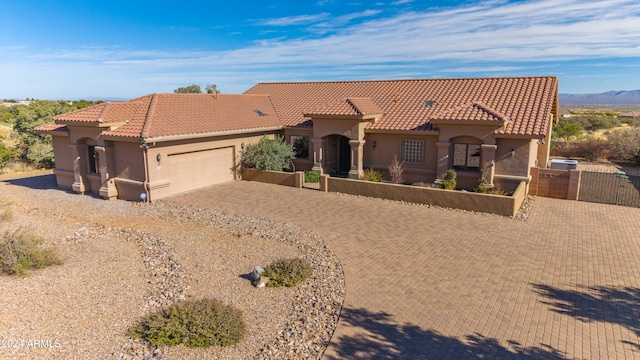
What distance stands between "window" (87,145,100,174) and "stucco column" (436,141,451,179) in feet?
56.5

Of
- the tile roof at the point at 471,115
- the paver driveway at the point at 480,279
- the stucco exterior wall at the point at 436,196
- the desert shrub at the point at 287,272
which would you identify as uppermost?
the tile roof at the point at 471,115

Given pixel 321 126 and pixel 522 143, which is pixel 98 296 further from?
pixel 522 143

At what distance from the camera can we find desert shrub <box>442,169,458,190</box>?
66.9 ft

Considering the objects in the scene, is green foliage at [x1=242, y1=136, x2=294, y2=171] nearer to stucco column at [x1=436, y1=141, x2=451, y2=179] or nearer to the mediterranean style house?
the mediterranean style house

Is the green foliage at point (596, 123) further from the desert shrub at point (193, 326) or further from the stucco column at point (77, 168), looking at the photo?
the desert shrub at point (193, 326)

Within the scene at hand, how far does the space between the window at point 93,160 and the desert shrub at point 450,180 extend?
17387mm

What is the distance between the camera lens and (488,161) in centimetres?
2006

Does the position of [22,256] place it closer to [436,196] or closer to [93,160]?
[93,160]

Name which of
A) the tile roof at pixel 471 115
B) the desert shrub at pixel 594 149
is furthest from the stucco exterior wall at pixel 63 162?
the desert shrub at pixel 594 149

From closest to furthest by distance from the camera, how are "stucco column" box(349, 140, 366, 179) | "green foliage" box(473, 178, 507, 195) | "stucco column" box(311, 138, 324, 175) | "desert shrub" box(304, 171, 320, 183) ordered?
1. "green foliage" box(473, 178, 507, 195)
2. "stucco column" box(349, 140, 366, 179)
3. "desert shrub" box(304, 171, 320, 183)
4. "stucco column" box(311, 138, 324, 175)

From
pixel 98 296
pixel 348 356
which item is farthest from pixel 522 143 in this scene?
pixel 98 296

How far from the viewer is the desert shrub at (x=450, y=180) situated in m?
20.4

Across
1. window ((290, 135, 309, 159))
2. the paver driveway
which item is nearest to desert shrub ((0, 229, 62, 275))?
the paver driveway

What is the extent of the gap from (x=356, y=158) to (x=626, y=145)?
20806 mm
